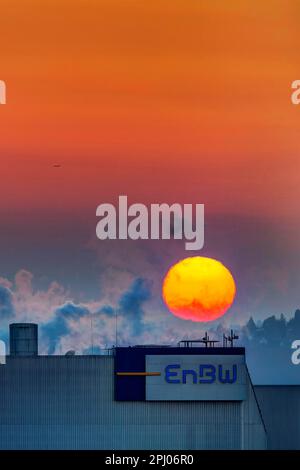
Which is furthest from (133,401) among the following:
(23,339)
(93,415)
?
(23,339)

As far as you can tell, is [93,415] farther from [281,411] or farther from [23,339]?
[281,411]

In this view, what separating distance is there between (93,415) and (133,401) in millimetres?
3269

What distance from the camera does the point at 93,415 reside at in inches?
5276

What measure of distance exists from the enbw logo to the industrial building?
3.0 inches

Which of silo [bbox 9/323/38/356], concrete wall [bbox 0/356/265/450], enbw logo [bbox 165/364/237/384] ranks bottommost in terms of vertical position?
concrete wall [bbox 0/356/265/450]

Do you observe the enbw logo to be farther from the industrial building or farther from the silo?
the silo

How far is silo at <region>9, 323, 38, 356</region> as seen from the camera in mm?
137250

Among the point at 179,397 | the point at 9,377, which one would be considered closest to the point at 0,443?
the point at 9,377

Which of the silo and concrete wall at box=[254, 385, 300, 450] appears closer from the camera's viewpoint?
the silo

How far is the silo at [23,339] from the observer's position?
137 meters

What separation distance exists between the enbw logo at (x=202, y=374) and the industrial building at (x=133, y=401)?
77 mm

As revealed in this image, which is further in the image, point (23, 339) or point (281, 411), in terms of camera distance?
point (281, 411)

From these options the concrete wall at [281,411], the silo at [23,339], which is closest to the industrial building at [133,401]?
the silo at [23,339]

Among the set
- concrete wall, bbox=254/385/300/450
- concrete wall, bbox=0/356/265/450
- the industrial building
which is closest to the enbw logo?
the industrial building
